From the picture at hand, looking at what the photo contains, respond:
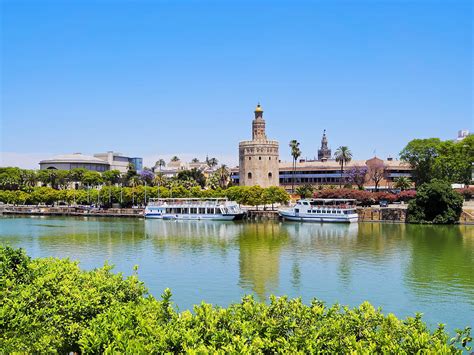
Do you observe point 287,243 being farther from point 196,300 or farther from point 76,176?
point 76,176

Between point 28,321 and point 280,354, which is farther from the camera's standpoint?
point 28,321

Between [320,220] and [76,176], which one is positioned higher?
[76,176]

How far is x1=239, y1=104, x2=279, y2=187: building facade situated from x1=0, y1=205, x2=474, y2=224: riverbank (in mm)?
13629

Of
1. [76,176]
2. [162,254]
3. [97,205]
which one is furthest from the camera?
[76,176]

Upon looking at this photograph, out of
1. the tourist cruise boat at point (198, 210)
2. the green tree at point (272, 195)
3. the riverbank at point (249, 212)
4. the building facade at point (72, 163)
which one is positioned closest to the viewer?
the riverbank at point (249, 212)

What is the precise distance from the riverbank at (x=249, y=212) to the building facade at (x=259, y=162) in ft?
44.7

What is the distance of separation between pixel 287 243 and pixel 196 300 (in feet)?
90.8

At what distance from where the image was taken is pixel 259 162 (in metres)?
111

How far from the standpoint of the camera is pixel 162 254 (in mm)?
48312

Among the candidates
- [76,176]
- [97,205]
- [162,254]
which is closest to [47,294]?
[162,254]

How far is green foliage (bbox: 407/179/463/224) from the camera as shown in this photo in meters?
73.8

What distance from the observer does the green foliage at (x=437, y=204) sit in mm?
73812

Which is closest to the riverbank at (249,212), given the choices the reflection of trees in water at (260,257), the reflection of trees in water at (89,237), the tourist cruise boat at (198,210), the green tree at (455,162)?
the tourist cruise boat at (198,210)

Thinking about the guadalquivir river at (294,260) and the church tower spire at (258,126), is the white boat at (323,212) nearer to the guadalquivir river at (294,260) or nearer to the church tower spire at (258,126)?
the guadalquivir river at (294,260)
